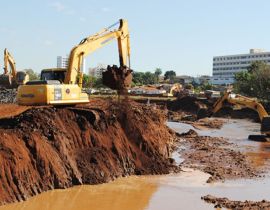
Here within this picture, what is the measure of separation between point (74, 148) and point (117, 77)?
5375 millimetres

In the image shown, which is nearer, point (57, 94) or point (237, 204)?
point (237, 204)

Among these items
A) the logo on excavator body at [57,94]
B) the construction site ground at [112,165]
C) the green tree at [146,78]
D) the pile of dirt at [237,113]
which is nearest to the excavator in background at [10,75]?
the construction site ground at [112,165]

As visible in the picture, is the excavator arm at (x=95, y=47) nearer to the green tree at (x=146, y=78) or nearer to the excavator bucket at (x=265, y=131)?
the excavator bucket at (x=265, y=131)

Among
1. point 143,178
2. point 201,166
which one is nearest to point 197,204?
point 143,178

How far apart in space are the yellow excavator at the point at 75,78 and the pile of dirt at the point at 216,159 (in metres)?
5.45

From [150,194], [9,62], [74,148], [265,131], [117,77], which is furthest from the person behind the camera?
[9,62]

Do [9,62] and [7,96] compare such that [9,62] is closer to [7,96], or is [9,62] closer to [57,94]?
[7,96]

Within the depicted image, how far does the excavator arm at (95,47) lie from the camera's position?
21188 mm

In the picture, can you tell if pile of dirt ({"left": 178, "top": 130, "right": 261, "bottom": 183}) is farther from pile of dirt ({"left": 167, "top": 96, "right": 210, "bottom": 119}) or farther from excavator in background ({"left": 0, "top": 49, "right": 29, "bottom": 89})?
pile of dirt ({"left": 167, "top": 96, "right": 210, "bottom": 119})

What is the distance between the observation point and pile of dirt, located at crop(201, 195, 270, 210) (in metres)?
14.6

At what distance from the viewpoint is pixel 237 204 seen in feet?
49.3

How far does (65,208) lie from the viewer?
14273 millimetres

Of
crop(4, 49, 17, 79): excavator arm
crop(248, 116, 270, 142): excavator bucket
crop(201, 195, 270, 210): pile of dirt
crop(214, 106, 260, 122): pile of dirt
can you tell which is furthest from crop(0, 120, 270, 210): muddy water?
crop(214, 106, 260, 122): pile of dirt

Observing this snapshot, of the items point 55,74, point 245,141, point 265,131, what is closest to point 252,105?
point 245,141
